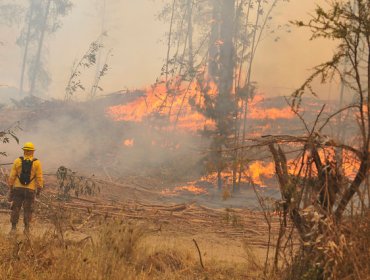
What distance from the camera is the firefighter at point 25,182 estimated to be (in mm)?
8391

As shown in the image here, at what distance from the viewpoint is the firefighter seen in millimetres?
8391

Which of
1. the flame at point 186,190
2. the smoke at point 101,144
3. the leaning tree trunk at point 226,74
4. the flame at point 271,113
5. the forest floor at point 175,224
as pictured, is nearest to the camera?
the forest floor at point 175,224

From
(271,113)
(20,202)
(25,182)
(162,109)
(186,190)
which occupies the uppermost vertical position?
(271,113)

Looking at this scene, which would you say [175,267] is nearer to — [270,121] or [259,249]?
Result: [259,249]

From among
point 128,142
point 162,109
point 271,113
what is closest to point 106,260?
point 128,142

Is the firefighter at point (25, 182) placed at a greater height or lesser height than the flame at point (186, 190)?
greater

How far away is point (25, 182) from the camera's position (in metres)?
8.39

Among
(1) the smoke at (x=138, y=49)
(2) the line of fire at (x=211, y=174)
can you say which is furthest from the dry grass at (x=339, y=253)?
(1) the smoke at (x=138, y=49)

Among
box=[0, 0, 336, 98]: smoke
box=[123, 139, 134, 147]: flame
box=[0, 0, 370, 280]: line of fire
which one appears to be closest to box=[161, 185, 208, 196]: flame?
box=[0, 0, 370, 280]: line of fire

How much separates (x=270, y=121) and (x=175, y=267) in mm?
18089

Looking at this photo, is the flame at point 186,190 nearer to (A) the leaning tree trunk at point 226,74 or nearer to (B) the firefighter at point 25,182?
(A) the leaning tree trunk at point 226,74

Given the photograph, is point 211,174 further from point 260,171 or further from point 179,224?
point 260,171

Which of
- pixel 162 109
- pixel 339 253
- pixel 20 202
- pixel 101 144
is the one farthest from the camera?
pixel 162 109

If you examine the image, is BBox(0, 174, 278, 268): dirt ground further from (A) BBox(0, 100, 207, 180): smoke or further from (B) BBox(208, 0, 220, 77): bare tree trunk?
(B) BBox(208, 0, 220, 77): bare tree trunk
